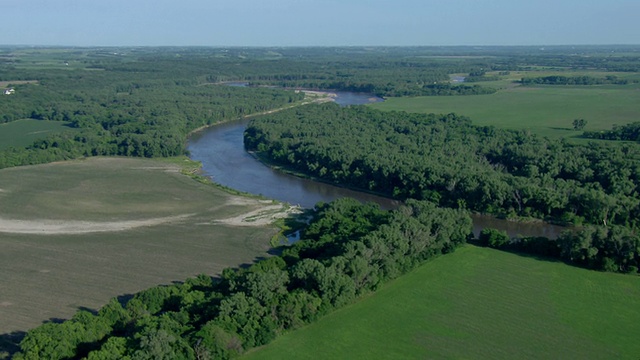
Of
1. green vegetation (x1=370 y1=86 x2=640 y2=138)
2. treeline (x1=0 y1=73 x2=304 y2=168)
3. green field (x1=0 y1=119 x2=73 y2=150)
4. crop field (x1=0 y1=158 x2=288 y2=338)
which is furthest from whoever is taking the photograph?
green vegetation (x1=370 y1=86 x2=640 y2=138)

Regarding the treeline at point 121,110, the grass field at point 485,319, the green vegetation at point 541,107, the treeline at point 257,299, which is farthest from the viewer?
the green vegetation at point 541,107

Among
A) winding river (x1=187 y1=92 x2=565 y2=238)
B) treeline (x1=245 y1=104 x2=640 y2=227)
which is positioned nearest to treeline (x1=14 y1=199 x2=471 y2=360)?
winding river (x1=187 y1=92 x2=565 y2=238)

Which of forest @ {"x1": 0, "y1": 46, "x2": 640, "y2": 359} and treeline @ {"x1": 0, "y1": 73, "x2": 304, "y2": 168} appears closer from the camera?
forest @ {"x1": 0, "y1": 46, "x2": 640, "y2": 359}

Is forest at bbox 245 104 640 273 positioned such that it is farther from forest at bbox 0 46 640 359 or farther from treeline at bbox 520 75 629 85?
treeline at bbox 520 75 629 85

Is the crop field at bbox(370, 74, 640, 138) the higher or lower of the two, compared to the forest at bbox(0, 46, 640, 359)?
higher

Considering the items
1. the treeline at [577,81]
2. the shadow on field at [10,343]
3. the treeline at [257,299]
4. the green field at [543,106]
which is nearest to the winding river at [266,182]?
the treeline at [257,299]

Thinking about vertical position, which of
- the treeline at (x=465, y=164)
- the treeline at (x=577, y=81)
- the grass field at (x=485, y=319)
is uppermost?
the treeline at (x=577, y=81)

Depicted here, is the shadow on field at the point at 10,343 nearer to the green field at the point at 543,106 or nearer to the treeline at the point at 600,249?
the treeline at the point at 600,249
